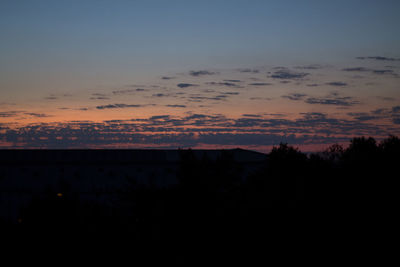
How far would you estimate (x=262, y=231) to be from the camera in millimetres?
14305

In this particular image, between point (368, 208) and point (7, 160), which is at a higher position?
point (368, 208)

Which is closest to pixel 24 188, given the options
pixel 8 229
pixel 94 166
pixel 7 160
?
pixel 7 160

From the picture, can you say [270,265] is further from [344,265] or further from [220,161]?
[220,161]

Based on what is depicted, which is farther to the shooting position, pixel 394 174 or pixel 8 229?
pixel 394 174

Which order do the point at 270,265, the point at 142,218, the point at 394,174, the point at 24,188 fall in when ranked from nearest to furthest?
the point at 270,265 < the point at 142,218 < the point at 394,174 < the point at 24,188

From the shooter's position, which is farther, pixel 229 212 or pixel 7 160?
pixel 7 160

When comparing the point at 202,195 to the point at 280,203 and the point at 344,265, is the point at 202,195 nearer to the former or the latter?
the point at 280,203

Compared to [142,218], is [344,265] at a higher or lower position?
lower

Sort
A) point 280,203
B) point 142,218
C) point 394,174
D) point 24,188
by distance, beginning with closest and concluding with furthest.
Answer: point 142,218 → point 280,203 → point 394,174 → point 24,188

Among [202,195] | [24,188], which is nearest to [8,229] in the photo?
[202,195]

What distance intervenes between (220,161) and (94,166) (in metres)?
37.5

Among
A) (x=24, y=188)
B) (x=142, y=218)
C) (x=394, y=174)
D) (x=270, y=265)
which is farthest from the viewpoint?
(x=24, y=188)

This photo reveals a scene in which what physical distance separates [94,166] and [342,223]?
38.7m

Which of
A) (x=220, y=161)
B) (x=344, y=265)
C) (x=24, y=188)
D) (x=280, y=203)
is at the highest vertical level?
(x=220, y=161)
